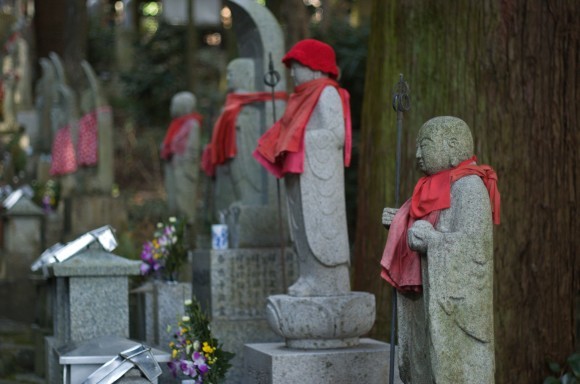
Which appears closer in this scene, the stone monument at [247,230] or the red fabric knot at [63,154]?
the stone monument at [247,230]

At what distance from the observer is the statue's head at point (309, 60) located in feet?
31.2

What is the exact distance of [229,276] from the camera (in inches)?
443

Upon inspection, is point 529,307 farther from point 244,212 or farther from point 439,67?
point 244,212

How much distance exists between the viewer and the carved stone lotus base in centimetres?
906

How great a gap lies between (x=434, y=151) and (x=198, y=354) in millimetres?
2744

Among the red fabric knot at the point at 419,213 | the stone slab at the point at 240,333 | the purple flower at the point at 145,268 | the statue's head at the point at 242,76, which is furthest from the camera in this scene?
the statue's head at the point at 242,76

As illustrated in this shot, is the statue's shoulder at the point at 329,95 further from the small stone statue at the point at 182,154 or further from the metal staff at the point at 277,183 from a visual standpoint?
the small stone statue at the point at 182,154

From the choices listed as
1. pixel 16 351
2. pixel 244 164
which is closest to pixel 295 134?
pixel 244 164

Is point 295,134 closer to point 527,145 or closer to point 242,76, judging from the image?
point 527,145

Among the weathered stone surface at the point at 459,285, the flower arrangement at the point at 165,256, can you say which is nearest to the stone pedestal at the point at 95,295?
the flower arrangement at the point at 165,256

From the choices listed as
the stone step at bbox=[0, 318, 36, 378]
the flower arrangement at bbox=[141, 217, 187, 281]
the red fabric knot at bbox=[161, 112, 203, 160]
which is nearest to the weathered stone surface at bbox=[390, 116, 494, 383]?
the flower arrangement at bbox=[141, 217, 187, 281]

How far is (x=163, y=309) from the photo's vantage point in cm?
1113

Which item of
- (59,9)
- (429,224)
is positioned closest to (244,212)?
(429,224)

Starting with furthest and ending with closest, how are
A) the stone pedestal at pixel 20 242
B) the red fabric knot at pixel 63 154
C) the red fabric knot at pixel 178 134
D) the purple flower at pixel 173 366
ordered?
the red fabric knot at pixel 63 154
the red fabric knot at pixel 178 134
the stone pedestal at pixel 20 242
the purple flower at pixel 173 366
